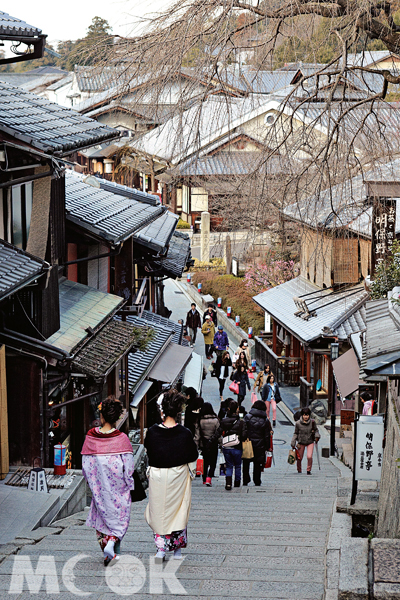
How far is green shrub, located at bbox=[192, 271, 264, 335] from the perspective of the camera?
30375 mm

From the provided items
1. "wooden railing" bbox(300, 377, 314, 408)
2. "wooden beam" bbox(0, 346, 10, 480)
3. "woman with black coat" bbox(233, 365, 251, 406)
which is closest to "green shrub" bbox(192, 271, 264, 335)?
"wooden railing" bbox(300, 377, 314, 408)

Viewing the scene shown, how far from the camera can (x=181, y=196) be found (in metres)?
46.9

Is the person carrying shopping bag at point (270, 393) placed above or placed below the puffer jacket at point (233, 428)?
below

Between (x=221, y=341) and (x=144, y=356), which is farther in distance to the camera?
(x=221, y=341)

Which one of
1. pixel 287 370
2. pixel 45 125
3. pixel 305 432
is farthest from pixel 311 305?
pixel 45 125

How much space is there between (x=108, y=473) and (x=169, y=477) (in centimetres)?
54

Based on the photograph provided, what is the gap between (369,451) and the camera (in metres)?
8.33

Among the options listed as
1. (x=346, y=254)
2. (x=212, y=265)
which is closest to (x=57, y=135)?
(x=346, y=254)

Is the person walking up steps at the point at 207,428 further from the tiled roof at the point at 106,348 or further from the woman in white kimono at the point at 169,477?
the woman in white kimono at the point at 169,477

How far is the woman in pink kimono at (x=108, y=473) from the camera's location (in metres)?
6.34

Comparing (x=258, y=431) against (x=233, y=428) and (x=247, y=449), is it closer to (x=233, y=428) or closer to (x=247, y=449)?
(x=247, y=449)

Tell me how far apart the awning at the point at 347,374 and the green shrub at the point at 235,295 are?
12.9 m

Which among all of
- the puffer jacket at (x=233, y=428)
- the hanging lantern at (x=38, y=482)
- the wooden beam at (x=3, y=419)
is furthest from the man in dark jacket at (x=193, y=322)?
the hanging lantern at (x=38, y=482)

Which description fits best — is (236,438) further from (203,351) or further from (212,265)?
(212,265)
